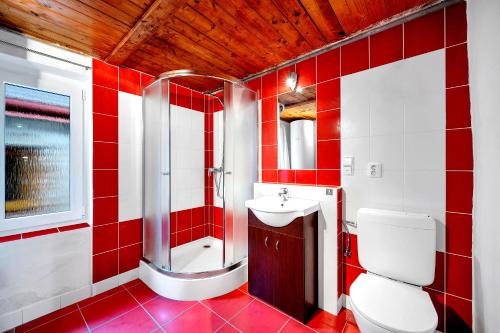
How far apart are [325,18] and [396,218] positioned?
143 cm

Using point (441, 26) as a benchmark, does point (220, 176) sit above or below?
below

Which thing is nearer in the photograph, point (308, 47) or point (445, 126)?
point (445, 126)

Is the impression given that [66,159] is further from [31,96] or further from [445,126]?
[445,126]

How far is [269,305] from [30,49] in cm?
271

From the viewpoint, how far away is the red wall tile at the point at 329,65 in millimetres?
1737

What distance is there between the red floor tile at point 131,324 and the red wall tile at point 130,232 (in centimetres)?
66

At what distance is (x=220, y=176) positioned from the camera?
8.84 ft

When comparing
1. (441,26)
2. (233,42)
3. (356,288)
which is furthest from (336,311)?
(233,42)

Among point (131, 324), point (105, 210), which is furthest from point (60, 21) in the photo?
point (131, 324)

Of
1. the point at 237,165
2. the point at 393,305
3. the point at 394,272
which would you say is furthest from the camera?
the point at 237,165

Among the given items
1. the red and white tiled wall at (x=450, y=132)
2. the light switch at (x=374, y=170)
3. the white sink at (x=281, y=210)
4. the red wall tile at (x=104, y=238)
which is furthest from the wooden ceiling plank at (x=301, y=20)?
the red wall tile at (x=104, y=238)

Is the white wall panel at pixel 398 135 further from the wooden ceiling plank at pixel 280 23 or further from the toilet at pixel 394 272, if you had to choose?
the wooden ceiling plank at pixel 280 23

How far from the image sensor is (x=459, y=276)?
1.29 meters

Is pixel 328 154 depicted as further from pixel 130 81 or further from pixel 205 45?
pixel 130 81
